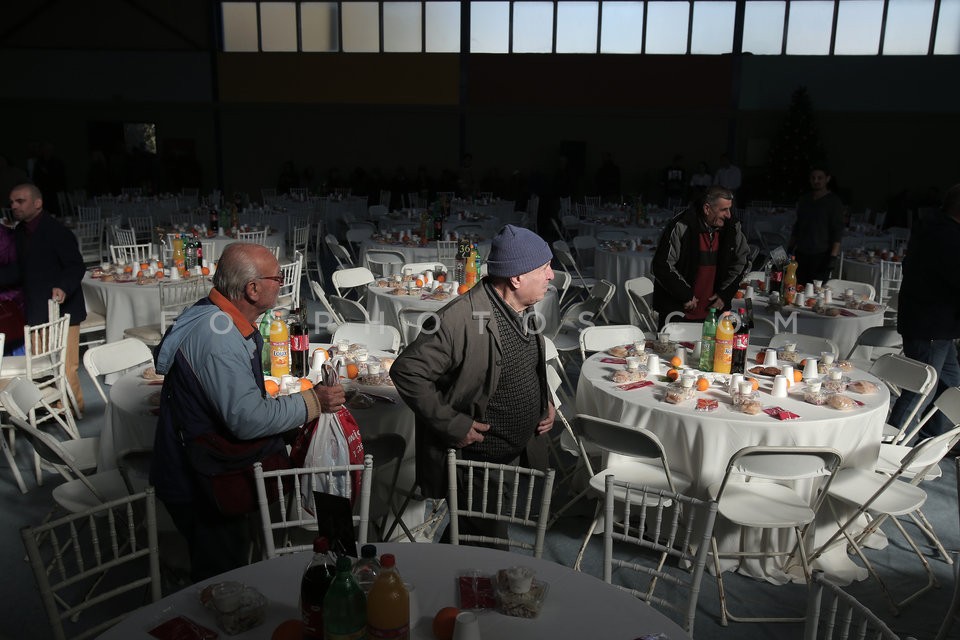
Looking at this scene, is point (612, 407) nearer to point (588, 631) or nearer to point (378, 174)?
point (588, 631)

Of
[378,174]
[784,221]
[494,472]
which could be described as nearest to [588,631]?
[494,472]

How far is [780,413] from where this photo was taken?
3416 mm

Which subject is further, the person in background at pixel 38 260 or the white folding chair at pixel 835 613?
the person in background at pixel 38 260

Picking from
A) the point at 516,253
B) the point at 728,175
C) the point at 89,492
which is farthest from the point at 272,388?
the point at 728,175

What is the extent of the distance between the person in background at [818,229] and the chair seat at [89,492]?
602 centimetres

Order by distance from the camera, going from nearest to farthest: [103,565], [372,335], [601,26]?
1. [103,565]
2. [372,335]
3. [601,26]

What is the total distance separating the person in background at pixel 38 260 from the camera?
467 cm

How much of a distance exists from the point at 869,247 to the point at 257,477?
8.98m

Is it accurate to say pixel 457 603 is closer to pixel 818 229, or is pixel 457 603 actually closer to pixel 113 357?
pixel 113 357

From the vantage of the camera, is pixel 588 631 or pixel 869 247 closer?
pixel 588 631

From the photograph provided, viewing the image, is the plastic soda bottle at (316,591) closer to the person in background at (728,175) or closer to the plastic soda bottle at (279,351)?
the plastic soda bottle at (279,351)

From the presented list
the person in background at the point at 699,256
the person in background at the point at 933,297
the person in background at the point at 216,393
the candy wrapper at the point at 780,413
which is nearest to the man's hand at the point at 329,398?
the person in background at the point at 216,393

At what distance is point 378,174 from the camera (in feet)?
54.8

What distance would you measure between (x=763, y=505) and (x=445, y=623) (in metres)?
2.02
